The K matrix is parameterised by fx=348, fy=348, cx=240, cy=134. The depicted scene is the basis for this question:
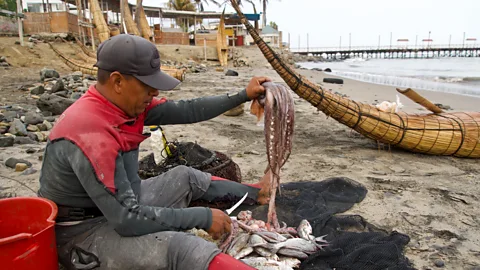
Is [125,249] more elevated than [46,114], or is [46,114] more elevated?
[46,114]

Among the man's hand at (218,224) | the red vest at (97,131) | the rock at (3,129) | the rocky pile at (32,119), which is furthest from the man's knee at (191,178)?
the rock at (3,129)

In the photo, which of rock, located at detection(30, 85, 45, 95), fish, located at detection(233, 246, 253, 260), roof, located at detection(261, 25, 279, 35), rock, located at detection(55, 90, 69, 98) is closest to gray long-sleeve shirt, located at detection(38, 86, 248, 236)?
fish, located at detection(233, 246, 253, 260)

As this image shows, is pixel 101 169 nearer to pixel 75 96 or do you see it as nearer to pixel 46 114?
pixel 46 114

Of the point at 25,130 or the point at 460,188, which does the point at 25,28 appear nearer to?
the point at 25,130

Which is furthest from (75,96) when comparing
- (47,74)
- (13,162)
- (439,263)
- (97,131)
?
(439,263)

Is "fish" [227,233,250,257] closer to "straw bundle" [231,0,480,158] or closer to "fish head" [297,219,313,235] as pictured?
"fish head" [297,219,313,235]

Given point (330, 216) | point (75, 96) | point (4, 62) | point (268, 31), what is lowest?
point (330, 216)

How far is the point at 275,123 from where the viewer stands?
119 inches

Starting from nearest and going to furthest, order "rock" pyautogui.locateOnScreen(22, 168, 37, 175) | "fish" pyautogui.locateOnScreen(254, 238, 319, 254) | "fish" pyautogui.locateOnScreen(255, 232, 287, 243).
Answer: "fish" pyautogui.locateOnScreen(254, 238, 319, 254) → "fish" pyautogui.locateOnScreen(255, 232, 287, 243) → "rock" pyautogui.locateOnScreen(22, 168, 37, 175)

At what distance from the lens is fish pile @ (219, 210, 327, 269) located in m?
2.61

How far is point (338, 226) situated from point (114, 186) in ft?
7.30

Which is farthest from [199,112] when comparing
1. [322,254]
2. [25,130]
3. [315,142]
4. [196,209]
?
[25,130]

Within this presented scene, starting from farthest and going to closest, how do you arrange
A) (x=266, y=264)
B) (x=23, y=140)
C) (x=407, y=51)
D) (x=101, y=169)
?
(x=407, y=51) → (x=23, y=140) → (x=266, y=264) → (x=101, y=169)

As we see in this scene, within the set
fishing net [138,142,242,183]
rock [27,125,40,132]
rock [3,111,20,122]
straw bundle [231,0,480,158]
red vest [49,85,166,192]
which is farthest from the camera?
rock [3,111,20,122]
